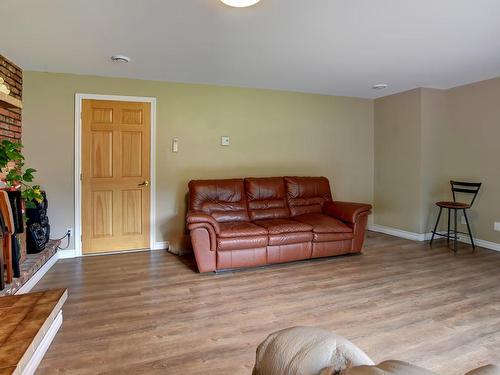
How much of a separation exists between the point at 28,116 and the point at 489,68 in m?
5.39

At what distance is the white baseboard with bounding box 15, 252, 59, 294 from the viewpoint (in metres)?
2.75

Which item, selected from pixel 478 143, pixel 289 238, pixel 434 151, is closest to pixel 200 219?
pixel 289 238

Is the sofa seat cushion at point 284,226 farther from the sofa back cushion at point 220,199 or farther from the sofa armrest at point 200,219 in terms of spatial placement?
the sofa armrest at point 200,219

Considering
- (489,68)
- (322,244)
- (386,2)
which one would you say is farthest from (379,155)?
(386,2)

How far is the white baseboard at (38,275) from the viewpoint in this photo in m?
2.75

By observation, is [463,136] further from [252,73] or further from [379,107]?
[252,73]

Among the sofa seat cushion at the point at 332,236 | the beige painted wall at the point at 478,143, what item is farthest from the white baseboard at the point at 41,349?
the beige painted wall at the point at 478,143

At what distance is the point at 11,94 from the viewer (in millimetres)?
3371

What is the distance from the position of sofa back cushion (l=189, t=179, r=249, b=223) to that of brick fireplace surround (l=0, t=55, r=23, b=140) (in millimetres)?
1999

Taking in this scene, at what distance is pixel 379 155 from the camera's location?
5344 mm

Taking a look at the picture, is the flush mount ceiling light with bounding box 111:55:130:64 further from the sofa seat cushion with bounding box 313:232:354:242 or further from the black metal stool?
the black metal stool

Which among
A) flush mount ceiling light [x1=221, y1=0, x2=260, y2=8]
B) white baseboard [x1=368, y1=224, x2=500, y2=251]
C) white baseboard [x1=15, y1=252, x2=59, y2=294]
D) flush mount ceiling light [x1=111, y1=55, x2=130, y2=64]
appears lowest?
white baseboard [x1=15, y1=252, x2=59, y2=294]

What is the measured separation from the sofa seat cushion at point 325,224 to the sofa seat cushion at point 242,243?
0.65 m

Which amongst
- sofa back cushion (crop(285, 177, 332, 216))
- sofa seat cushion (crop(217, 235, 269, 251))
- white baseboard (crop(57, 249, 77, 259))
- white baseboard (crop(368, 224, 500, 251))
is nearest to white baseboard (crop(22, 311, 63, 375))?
sofa seat cushion (crop(217, 235, 269, 251))
